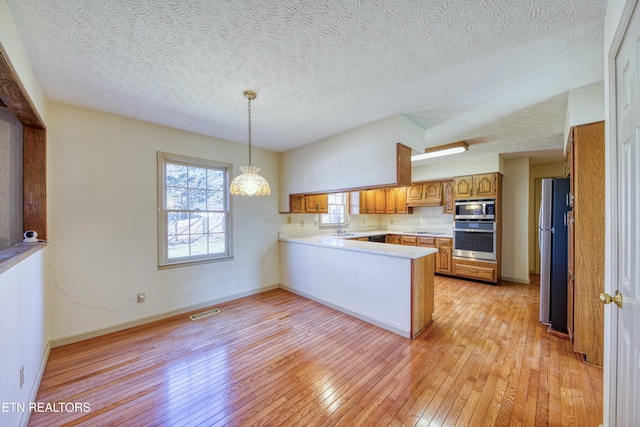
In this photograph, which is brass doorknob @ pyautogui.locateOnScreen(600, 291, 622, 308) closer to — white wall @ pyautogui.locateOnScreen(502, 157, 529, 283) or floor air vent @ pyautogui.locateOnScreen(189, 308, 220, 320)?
floor air vent @ pyautogui.locateOnScreen(189, 308, 220, 320)

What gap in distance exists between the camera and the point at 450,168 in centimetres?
506

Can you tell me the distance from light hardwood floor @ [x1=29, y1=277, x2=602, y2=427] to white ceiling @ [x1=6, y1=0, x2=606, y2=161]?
2513 millimetres

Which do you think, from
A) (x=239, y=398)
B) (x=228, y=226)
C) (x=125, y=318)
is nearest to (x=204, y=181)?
(x=228, y=226)

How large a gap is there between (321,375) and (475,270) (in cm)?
399

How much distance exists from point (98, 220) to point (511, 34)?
410 centimetres

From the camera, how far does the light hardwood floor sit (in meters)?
1.63

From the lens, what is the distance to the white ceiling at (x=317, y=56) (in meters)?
1.36

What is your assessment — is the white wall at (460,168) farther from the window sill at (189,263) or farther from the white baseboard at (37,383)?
the white baseboard at (37,383)

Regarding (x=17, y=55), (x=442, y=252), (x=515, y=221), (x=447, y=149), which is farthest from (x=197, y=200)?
(x=515, y=221)

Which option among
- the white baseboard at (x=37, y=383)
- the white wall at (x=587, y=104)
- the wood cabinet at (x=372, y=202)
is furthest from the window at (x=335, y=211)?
the white baseboard at (x=37, y=383)

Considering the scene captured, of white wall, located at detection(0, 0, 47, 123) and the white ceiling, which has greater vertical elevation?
the white ceiling

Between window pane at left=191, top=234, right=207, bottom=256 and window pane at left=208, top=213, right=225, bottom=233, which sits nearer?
window pane at left=191, top=234, right=207, bottom=256

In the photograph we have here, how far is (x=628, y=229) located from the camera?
3.33ft

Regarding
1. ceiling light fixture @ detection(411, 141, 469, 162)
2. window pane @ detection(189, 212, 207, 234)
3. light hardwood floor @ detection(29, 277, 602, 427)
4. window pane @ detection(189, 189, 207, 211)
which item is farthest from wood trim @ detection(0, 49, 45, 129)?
ceiling light fixture @ detection(411, 141, 469, 162)
